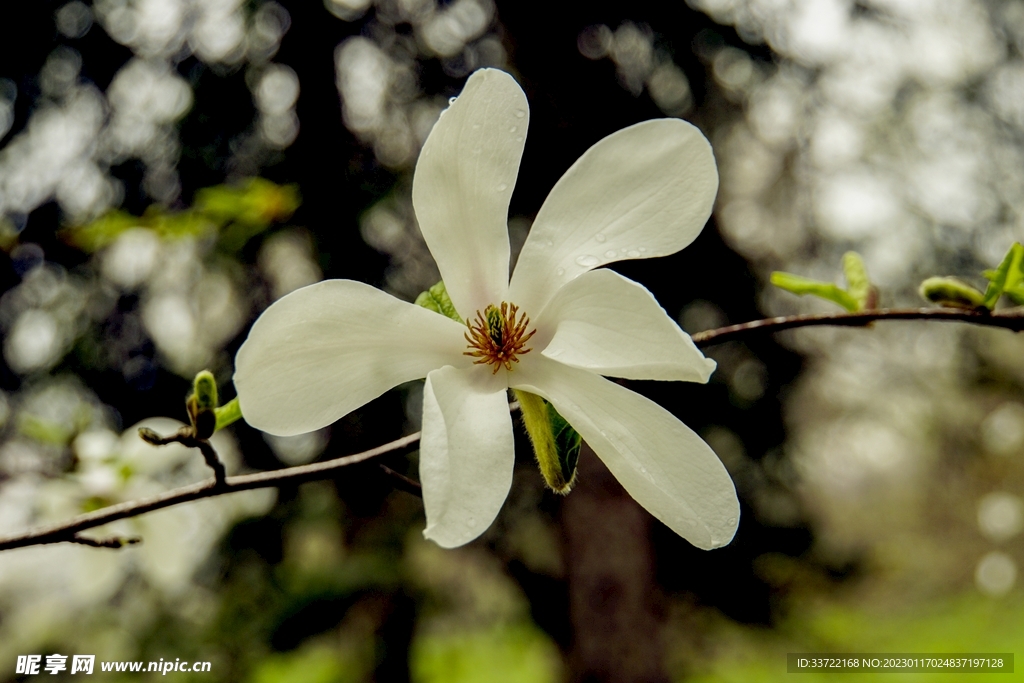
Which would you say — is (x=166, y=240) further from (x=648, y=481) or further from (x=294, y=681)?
(x=294, y=681)

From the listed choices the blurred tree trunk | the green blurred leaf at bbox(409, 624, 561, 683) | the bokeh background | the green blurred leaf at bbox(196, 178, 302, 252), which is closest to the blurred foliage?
the green blurred leaf at bbox(196, 178, 302, 252)

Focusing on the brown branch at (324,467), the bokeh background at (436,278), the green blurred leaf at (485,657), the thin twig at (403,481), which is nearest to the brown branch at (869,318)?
the brown branch at (324,467)

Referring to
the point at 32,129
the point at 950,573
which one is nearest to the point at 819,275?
the point at 32,129

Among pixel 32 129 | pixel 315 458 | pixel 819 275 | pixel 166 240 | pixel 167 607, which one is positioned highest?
pixel 166 240

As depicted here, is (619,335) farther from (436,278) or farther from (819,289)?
(436,278)

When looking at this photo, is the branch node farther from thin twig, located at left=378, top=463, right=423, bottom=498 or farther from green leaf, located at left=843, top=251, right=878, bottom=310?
green leaf, located at left=843, top=251, right=878, bottom=310

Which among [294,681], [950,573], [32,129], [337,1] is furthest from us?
[950,573]
